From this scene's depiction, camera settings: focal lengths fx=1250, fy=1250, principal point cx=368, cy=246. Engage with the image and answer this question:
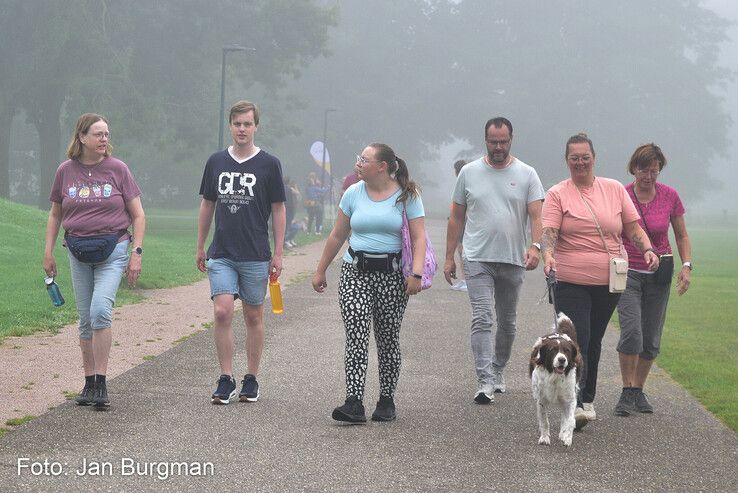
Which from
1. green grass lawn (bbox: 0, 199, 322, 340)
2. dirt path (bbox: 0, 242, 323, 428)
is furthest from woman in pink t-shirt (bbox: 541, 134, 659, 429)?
green grass lawn (bbox: 0, 199, 322, 340)

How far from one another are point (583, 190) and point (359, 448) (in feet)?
7.39

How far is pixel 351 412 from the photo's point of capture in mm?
7312

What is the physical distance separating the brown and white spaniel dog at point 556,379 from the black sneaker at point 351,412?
1048mm

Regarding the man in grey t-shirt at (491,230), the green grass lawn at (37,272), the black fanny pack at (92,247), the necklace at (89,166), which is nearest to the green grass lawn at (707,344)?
the man in grey t-shirt at (491,230)

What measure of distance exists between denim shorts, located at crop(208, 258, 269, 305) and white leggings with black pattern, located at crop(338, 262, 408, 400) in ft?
2.12

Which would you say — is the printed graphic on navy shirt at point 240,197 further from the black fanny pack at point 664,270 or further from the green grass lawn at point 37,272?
the green grass lawn at point 37,272

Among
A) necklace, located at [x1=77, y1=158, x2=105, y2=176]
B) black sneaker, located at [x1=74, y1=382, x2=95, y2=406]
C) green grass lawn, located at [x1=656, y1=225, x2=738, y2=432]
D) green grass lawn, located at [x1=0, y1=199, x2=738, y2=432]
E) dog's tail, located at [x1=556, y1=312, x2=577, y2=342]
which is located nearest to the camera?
dog's tail, located at [x1=556, y1=312, x2=577, y2=342]

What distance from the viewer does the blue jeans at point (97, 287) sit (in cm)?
764

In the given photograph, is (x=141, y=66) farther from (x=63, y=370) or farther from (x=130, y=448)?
(x=130, y=448)

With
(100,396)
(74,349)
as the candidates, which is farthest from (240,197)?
(74,349)

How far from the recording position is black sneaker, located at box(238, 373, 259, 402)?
800cm

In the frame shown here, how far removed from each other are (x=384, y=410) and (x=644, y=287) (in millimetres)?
1978

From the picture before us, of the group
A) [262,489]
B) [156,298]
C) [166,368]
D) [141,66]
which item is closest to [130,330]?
[166,368]

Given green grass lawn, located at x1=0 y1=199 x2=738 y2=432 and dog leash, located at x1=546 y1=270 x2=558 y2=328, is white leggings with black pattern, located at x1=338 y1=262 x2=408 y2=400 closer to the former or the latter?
dog leash, located at x1=546 y1=270 x2=558 y2=328
